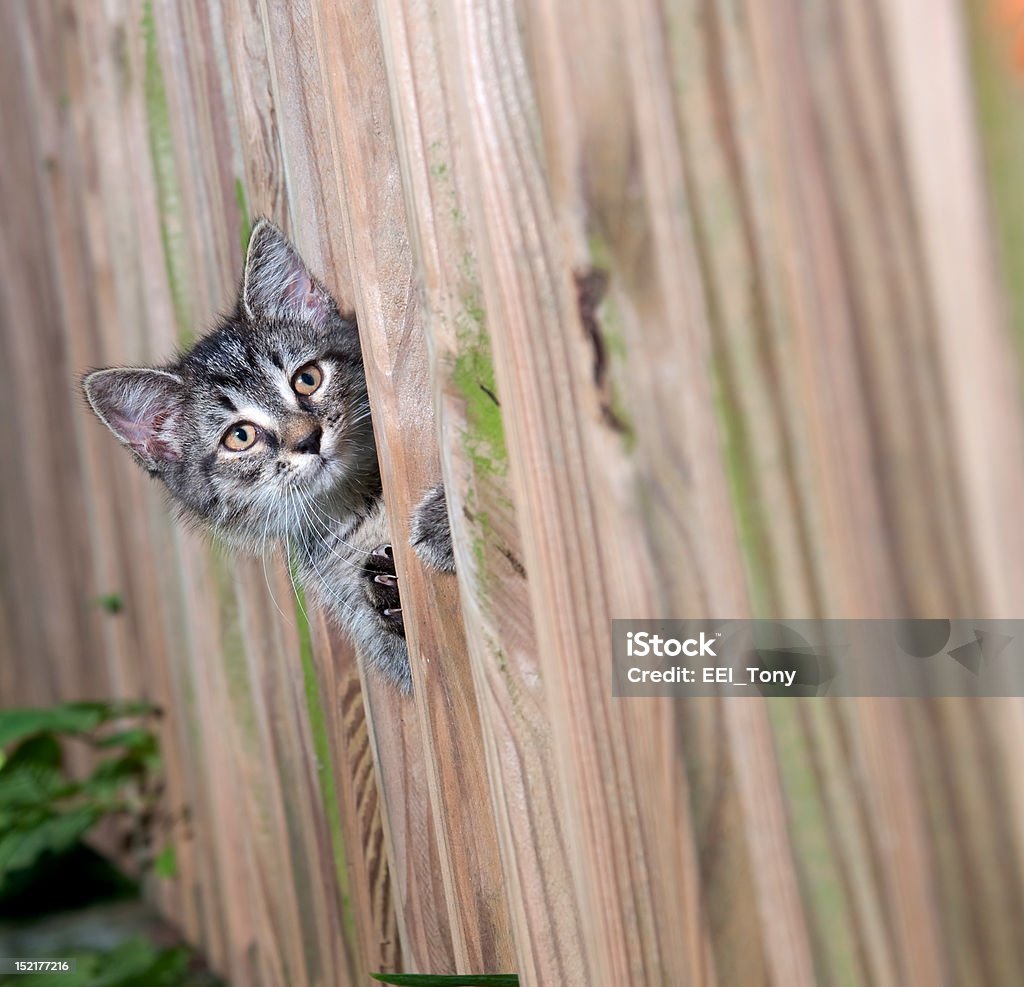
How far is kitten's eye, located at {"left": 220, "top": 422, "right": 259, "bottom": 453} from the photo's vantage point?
72.1 inches

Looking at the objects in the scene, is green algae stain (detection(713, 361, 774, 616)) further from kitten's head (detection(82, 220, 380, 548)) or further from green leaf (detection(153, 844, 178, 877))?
green leaf (detection(153, 844, 178, 877))

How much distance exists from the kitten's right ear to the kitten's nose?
0.30m

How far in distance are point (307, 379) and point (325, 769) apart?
0.68m

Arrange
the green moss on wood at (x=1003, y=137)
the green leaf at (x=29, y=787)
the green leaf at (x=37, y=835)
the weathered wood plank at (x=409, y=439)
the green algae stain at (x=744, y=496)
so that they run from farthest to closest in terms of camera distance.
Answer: the green leaf at (x=29, y=787) → the green leaf at (x=37, y=835) → the weathered wood plank at (x=409, y=439) → the green algae stain at (x=744, y=496) → the green moss on wood at (x=1003, y=137)

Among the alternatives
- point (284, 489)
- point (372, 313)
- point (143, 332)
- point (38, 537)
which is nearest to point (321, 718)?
point (284, 489)

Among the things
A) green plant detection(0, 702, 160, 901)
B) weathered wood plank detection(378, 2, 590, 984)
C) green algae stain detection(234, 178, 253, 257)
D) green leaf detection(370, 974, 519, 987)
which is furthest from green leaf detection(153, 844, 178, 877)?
weathered wood plank detection(378, 2, 590, 984)

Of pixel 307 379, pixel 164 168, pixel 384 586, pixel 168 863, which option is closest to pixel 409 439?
pixel 384 586

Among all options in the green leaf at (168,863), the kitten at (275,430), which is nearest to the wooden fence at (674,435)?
the kitten at (275,430)

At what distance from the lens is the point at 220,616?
6.46 feet

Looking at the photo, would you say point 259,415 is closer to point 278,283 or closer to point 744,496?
point 278,283

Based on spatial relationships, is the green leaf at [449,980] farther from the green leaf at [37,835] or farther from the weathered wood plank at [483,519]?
the green leaf at [37,835]

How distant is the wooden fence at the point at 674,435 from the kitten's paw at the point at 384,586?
0.33ft

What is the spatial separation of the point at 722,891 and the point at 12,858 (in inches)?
85.1

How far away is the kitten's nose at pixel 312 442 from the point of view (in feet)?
5.63
